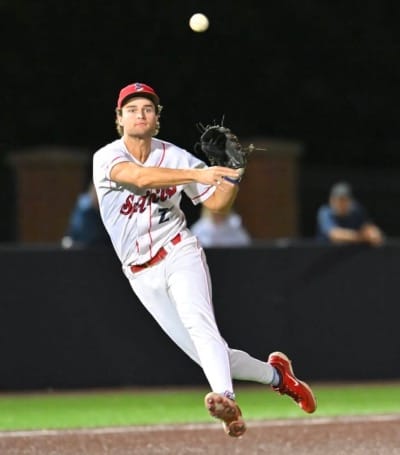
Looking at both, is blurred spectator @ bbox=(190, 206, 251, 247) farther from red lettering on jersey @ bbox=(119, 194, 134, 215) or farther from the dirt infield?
red lettering on jersey @ bbox=(119, 194, 134, 215)

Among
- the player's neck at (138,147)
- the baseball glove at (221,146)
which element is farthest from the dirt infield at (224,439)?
the baseball glove at (221,146)

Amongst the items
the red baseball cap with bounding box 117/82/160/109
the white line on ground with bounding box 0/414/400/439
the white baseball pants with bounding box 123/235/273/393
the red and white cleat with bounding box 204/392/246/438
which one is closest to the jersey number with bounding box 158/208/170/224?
the white baseball pants with bounding box 123/235/273/393

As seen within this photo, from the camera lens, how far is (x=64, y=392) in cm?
1359

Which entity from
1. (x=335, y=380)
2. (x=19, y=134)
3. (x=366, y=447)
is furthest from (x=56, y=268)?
(x=19, y=134)

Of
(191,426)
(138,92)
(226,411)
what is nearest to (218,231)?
(191,426)

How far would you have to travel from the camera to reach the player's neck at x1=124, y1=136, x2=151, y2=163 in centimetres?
889

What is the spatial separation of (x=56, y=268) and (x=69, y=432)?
9.46ft

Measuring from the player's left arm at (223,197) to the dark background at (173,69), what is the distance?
1117cm

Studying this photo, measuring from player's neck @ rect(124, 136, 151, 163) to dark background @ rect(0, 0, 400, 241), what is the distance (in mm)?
11046

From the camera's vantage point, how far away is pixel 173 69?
21.2 metres

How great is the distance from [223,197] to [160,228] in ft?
1.32

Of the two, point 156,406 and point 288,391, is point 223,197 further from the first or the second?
point 156,406

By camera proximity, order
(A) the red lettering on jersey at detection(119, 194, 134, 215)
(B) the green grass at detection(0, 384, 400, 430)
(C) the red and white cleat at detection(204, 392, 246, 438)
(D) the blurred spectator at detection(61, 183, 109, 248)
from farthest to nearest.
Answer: (D) the blurred spectator at detection(61, 183, 109, 248) < (B) the green grass at detection(0, 384, 400, 430) < (A) the red lettering on jersey at detection(119, 194, 134, 215) < (C) the red and white cleat at detection(204, 392, 246, 438)

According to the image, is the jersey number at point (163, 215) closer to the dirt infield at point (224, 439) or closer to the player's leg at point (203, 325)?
the player's leg at point (203, 325)
